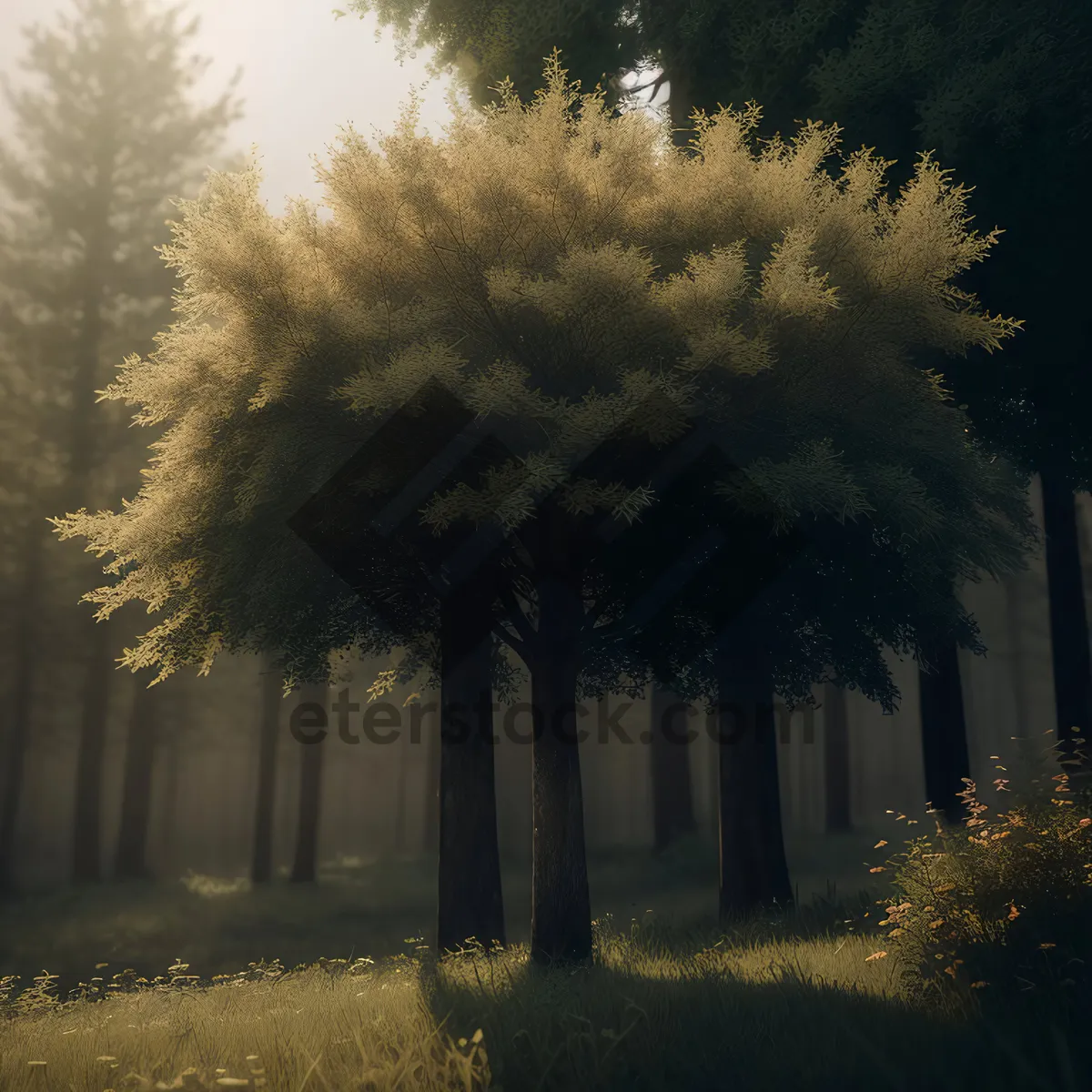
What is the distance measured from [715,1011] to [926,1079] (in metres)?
1.68

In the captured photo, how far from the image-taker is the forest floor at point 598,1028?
264 inches

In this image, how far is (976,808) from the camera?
8914 millimetres

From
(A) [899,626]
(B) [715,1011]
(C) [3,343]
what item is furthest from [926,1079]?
(C) [3,343]

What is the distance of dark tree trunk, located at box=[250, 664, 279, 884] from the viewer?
1049 inches

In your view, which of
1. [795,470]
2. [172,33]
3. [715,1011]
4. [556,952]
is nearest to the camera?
[715,1011]

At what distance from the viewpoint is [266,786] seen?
1068 inches

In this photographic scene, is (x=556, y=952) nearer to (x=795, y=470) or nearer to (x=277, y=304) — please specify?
(x=795, y=470)

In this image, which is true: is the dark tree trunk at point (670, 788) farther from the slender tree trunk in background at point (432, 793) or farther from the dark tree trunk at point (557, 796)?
the dark tree trunk at point (557, 796)

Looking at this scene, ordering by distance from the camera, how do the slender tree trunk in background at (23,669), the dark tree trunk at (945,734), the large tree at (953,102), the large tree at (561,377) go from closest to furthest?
the large tree at (561,377), the large tree at (953,102), the dark tree trunk at (945,734), the slender tree trunk in background at (23,669)

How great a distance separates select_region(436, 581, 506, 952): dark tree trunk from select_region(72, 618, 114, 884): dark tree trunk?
15881 millimetres

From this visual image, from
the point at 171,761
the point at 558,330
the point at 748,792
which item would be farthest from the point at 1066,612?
the point at 171,761

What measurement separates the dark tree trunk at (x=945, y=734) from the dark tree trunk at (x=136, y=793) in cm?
1944

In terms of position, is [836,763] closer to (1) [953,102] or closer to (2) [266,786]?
(2) [266,786]

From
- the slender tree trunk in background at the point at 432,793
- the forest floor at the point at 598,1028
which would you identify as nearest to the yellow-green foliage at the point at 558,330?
the forest floor at the point at 598,1028
